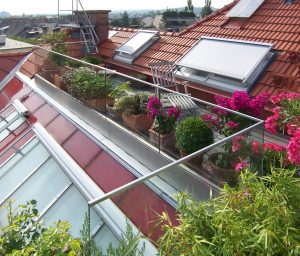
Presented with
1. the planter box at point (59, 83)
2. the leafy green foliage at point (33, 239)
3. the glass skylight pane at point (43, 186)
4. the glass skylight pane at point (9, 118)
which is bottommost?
the glass skylight pane at point (9, 118)

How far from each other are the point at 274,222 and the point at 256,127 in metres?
1.46

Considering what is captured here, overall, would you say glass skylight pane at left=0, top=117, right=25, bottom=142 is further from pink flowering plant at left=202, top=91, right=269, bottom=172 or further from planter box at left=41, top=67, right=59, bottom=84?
pink flowering plant at left=202, top=91, right=269, bottom=172

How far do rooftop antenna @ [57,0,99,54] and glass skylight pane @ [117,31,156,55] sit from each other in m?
1.55

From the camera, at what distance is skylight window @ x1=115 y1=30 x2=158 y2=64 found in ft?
33.4

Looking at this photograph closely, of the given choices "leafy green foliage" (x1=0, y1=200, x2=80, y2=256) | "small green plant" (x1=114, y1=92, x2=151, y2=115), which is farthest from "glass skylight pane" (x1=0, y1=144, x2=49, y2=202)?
"leafy green foliage" (x1=0, y1=200, x2=80, y2=256)

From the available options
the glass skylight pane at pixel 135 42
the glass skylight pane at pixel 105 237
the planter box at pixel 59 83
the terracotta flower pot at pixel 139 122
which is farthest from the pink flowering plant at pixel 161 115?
the glass skylight pane at pixel 135 42

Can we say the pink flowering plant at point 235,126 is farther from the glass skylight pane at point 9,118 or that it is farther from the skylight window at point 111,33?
the skylight window at point 111,33

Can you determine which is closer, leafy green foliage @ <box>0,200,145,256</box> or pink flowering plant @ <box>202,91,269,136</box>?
leafy green foliage @ <box>0,200,145,256</box>

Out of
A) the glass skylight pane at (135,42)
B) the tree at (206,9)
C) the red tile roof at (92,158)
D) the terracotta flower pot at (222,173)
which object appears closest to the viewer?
the red tile roof at (92,158)

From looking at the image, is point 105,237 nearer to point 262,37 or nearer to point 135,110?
point 135,110

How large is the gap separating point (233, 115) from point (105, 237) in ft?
6.01

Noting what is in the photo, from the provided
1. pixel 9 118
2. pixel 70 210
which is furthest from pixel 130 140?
pixel 9 118

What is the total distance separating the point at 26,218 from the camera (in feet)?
9.82

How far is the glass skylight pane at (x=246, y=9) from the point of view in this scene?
8.89 m
